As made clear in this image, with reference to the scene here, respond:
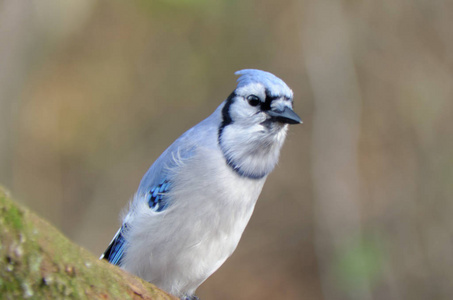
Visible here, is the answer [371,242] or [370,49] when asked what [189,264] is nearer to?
[371,242]

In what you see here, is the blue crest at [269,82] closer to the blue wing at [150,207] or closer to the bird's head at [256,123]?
the bird's head at [256,123]

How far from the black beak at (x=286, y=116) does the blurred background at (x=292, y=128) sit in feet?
7.68

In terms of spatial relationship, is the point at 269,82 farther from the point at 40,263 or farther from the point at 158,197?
the point at 40,263

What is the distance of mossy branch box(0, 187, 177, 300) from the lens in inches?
41.7

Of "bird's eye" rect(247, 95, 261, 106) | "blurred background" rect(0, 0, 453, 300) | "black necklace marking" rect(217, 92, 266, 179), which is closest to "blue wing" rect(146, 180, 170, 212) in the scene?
"black necklace marking" rect(217, 92, 266, 179)

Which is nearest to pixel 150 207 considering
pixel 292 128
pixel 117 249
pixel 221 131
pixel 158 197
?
pixel 158 197

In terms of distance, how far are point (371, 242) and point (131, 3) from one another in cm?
352

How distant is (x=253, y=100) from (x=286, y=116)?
0.17 meters

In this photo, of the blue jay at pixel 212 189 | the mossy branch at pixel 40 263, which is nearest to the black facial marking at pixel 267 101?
the blue jay at pixel 212 189

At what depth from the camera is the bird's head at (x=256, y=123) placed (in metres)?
2.30

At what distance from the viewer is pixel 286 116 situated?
7.44ft

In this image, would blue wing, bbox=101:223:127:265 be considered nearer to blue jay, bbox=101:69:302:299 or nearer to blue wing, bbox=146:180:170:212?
blue jay, bbox=101:69:302:299

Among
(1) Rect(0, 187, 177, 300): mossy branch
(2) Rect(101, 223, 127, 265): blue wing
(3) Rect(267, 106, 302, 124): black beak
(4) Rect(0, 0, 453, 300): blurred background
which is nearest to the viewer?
(1) Rect(0, 187, 177, 300): mossy branch

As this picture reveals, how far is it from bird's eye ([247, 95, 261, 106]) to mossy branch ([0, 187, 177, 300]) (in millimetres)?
1213
